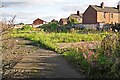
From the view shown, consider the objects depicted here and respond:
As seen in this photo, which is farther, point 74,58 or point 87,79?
point 74,58

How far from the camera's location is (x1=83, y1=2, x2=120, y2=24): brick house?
2441 inches

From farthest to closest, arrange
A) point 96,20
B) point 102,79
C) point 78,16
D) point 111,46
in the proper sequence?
point 78,16 < point 96,20 < point 111,46 < point 102,79

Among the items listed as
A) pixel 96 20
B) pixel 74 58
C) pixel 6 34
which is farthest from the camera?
pixel 96 20

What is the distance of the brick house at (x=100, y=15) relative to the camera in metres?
62.0

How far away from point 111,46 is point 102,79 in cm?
219

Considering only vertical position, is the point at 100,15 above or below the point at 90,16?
above

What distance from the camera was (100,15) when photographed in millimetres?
62469

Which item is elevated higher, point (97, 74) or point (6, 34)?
point (6, 34)

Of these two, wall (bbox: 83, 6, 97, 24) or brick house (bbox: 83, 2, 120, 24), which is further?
wall (bbox: 83, 6, 97, 24)

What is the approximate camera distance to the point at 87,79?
321 inches

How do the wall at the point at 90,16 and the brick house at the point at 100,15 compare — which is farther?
the wall at the point at 90,16

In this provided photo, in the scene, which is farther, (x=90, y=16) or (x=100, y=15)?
(x=90, y=16)

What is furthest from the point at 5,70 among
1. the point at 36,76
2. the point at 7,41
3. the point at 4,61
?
the point at 36,76

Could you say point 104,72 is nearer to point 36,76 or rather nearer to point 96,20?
point 36,76
